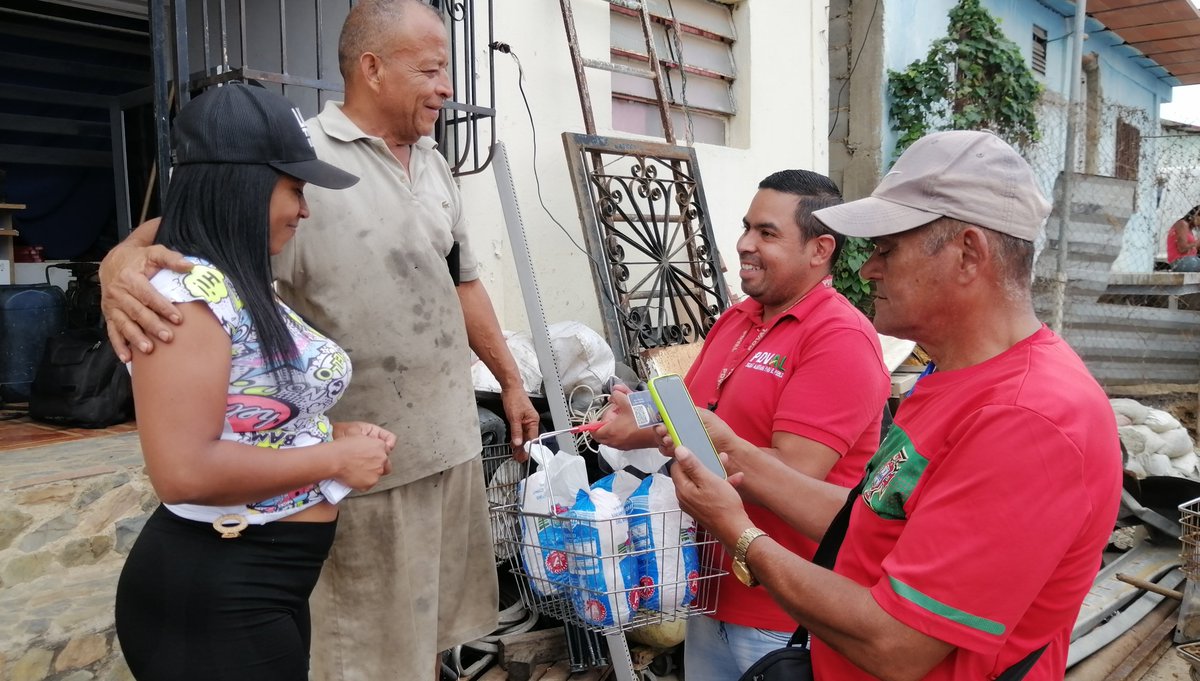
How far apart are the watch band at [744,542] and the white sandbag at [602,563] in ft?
1.50

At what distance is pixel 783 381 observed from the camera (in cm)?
206

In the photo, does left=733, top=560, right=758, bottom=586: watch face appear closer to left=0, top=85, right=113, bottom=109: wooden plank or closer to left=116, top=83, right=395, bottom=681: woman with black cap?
left=116, top=83, right=395, bottom=681: woman with black cap

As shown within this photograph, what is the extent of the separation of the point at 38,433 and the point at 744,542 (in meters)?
3.77

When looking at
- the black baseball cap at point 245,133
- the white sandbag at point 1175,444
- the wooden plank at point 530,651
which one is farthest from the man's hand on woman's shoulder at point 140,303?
the white sandbag at point 1175,444

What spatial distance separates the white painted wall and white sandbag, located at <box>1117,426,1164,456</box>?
3.10 meters

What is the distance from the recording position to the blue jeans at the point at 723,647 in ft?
6.65

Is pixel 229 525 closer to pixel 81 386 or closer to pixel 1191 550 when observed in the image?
pixel 81 386

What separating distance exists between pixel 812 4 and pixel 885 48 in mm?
1443

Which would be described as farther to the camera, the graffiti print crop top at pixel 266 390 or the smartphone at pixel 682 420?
the smartphone at pixel 682 420

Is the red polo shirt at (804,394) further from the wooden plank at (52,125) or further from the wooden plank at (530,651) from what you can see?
the wooden plank at (52,125)

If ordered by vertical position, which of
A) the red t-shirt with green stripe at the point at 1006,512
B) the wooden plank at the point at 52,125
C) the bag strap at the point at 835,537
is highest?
the wooden plank at the point at 52,125

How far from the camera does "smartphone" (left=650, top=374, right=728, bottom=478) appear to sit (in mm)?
1771

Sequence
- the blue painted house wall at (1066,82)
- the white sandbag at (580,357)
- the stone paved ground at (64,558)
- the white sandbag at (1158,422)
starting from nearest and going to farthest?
the stone paved ground at (64,558) < the white sandbag at (580,357) < the white sandbag at (1158,422) < the blue painted house wall at (1066,82)

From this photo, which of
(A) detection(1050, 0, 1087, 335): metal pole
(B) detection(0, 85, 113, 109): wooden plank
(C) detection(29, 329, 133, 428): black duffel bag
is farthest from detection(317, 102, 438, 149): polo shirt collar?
(A) detection(1050, 0, 1087, 335): metal pole
